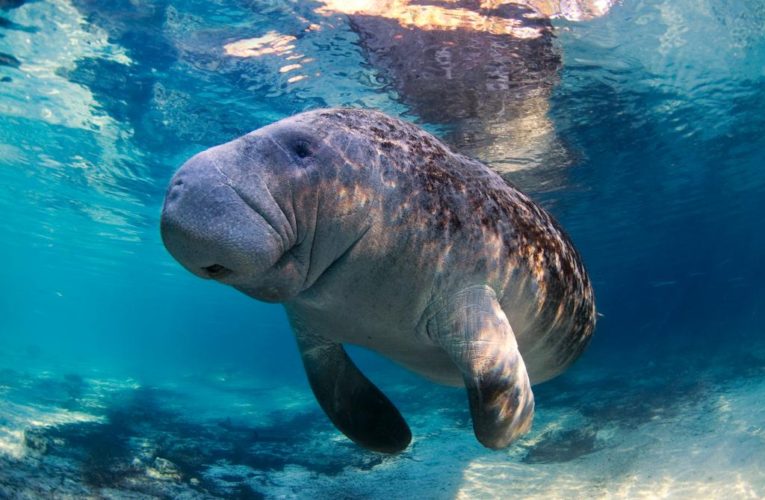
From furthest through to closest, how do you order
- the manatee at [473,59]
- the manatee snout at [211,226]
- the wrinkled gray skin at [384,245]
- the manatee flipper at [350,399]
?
the manatee at [473,59]
the manatee flipper at [350,399]
the wrinkled gray skin at [384,245]
the manatee snout at [211,226]

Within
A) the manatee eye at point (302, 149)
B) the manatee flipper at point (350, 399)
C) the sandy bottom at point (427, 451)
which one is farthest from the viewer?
the sandy bottom at point (427, 451)

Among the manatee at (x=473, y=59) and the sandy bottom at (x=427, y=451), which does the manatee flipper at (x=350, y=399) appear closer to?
the sandy bottom at (x=427, y=451)

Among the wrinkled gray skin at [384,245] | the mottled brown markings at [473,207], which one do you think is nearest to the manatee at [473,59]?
the mottled brown markings at [473,207]

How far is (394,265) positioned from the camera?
2.64 m

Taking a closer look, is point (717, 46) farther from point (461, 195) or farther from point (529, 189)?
point (461, 195)

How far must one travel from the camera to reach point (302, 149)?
2418 millimetres

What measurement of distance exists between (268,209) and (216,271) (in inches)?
12.7

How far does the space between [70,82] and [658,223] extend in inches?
1176

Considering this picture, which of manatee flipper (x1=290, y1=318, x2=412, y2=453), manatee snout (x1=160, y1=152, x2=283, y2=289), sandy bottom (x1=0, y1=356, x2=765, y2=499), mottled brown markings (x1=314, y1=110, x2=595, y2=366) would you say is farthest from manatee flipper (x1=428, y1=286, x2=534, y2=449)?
sandy bottom (x1=0, y1=356, x2=765, y2=499)

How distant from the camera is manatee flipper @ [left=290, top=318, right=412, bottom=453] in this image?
3588 millimetres

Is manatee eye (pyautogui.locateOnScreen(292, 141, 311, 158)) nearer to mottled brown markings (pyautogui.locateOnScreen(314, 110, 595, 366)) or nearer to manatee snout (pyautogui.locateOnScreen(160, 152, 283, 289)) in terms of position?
mottled brown markings (pyautogui.locateOnScreen(314, 110, 595, 366))

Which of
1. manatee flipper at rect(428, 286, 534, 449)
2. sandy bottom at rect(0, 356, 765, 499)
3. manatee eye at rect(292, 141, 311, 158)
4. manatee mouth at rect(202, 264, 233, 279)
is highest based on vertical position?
manatee eye at rect(292, 141, 311, 158)

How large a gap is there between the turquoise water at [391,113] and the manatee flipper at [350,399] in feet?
10.9

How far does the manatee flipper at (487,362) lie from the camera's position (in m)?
2.65
